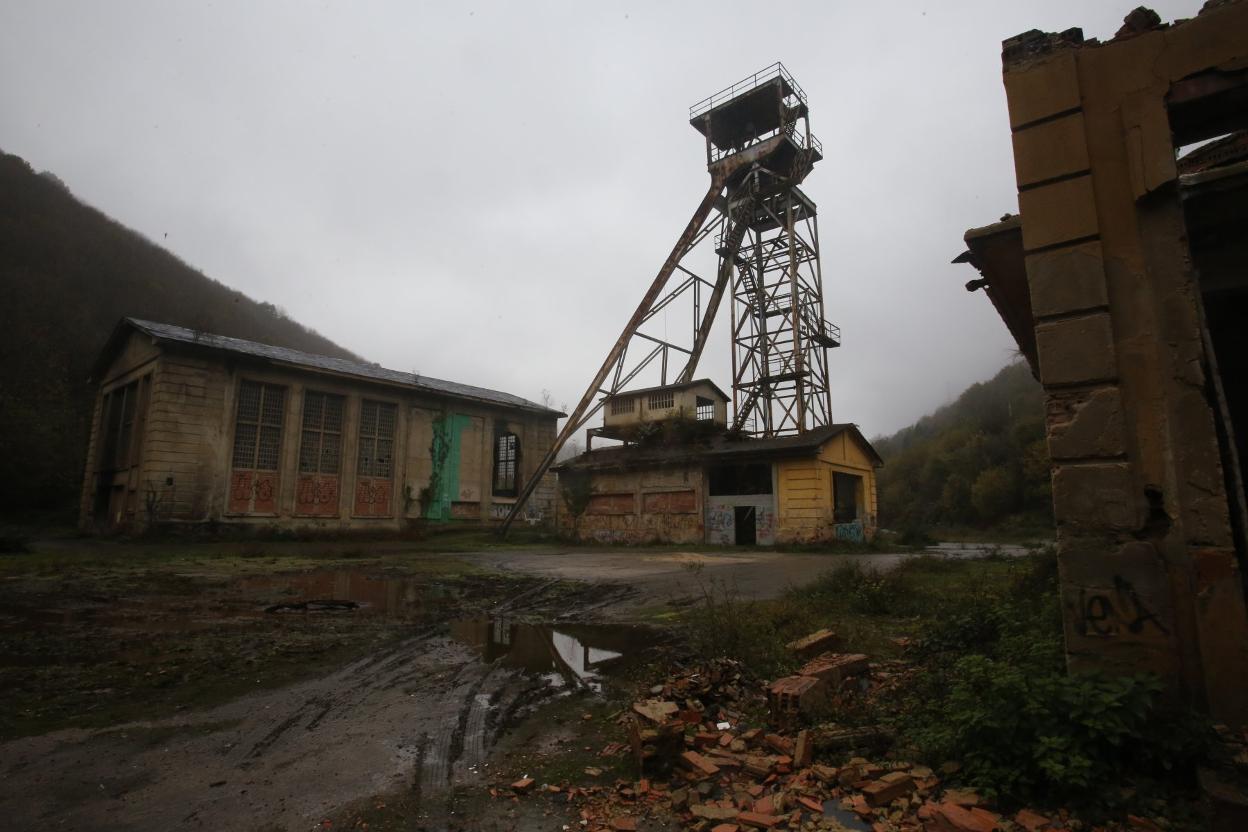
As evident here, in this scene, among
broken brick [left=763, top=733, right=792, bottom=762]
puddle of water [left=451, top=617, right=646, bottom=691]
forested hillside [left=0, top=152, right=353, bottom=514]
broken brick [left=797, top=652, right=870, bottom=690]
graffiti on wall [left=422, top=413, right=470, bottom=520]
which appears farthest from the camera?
forested hillside [left=0, top=152, right=353, bottom=514]

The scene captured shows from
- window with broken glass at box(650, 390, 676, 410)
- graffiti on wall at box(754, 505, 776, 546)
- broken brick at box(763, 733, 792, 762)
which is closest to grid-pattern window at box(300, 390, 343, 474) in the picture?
window with broken glass at box(650, 390, 676, 410)

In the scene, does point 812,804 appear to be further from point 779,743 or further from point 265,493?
point 265,493

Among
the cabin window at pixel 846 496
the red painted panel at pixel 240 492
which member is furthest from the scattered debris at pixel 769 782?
the red painted panel at pixel 240 492

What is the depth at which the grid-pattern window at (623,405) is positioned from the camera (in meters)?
28.3

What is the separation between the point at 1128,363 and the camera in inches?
144

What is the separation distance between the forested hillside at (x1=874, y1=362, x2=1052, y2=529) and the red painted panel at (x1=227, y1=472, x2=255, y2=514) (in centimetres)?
3098

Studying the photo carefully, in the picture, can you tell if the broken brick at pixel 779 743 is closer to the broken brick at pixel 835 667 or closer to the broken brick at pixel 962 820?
the broken brick at pixel 835 667

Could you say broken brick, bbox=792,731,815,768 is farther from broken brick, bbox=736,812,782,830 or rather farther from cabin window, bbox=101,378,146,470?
cabin window, bbox=101,378,146,470

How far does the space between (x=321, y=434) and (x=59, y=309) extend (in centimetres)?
2793

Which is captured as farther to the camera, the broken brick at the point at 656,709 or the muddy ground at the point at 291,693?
the broken brick at the point at 656,709

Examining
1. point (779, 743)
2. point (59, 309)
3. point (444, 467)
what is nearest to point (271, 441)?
point (444, 467)

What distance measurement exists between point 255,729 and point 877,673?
4521 millimetres

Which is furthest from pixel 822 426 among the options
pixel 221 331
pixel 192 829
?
pixel 221 331

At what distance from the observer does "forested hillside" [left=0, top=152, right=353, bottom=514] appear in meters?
30.3
